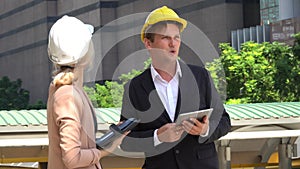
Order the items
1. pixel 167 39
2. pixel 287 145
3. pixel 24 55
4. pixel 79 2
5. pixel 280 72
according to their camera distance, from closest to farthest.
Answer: pixel 167 39 < pixel 287 145 < pixel 280 72 < pixel 79 2 < pixel 24 55

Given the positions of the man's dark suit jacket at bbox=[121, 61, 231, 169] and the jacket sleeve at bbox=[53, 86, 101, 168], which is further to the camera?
the man's dark suit jacket at bbox=[121, 61, 231, 169]

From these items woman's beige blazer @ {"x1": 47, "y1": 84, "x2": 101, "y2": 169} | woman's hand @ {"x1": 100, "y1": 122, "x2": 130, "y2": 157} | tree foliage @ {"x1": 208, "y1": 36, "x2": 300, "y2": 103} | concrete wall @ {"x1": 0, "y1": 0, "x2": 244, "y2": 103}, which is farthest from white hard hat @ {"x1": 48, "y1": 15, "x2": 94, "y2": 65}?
concrete wall @ {"x1": 0, "y1": 0, "x2": 244, "y2": 103}

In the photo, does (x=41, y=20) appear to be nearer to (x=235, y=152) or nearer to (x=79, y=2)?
(x=79, y=2)

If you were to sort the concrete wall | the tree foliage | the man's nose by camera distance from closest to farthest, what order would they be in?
the man's nose
the tree foliage
the concrete wall

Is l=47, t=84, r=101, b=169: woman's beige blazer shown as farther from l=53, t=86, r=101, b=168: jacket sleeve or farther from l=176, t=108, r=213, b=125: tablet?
l=176, t=108, r=213, b=125: tablet

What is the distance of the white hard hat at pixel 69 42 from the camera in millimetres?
3857

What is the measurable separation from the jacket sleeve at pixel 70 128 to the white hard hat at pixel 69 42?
0.15m

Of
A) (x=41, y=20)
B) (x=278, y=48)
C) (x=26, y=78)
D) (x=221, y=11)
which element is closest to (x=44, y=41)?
(x=41, y=20)

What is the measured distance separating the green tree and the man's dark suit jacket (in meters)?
46.0

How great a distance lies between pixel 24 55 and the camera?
196 feet

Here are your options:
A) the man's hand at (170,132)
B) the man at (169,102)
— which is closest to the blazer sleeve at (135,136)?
the man at (169,102)

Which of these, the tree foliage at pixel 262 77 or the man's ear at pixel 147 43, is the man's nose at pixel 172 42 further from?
the tree foliage at pixel 262 77

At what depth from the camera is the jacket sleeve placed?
379 centimetres

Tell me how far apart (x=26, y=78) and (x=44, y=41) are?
6012 mm
